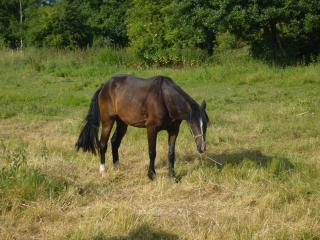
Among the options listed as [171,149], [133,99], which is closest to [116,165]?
[171,149]

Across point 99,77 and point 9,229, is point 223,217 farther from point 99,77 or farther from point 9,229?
point 99,77

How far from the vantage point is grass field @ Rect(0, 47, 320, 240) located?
5.20m

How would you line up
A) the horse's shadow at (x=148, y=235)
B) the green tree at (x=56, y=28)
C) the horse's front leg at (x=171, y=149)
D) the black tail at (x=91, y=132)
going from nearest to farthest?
the horse's shadow at (x=148, y=235)
the horse's front leg at (x=171, y=149)
the black tail at (x=91, y=132)
the green tree at (x=56, y=28)

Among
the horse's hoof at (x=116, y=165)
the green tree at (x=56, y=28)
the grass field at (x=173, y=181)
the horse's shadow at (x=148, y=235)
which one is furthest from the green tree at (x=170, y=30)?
the horse's shadow at (x=148, y=235)

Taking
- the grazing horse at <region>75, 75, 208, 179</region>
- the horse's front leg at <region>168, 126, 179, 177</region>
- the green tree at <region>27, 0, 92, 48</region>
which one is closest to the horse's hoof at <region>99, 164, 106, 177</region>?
the grazing horse at <region>75, 75, 208, 179</region>

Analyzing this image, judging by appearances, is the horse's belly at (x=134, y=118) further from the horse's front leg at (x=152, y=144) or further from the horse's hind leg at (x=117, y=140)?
the horse's hind leg at (x=117, y=140)

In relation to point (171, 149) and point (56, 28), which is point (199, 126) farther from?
point (56, 28)

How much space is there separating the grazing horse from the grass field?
0.40 metres

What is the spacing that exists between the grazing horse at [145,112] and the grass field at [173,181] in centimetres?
40

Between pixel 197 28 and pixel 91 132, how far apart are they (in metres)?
15.8

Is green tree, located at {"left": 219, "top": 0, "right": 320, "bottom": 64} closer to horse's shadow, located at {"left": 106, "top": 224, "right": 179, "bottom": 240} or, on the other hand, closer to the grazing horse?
the grazing horse

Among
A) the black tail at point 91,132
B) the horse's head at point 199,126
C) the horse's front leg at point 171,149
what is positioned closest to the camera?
the horse's head at point 199,126

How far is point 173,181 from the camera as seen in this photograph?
22.9 ft

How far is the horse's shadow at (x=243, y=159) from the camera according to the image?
745 cm
